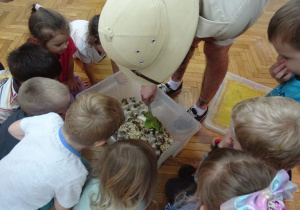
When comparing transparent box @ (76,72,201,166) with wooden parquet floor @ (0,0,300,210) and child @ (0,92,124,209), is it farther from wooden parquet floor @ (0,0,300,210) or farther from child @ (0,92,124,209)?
child @ (0,92,124,209)

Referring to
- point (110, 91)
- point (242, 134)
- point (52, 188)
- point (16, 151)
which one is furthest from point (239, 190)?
point (110, 91)

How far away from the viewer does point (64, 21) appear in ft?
3.73

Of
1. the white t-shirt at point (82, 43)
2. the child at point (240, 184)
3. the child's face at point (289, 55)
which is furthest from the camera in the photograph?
the white t-shirt at point (82, 43)

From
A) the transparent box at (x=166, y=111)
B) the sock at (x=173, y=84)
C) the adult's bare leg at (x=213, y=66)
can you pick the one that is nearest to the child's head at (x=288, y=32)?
the adult's bare leg at (x=213, y=66)

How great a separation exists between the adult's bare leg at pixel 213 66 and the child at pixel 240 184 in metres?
0.53

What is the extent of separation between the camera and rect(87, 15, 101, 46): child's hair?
115 centimetres

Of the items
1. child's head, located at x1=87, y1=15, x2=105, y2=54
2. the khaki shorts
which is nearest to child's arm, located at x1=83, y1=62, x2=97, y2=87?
child's head, located at x1=87, y1=15, x2=105, y2=54

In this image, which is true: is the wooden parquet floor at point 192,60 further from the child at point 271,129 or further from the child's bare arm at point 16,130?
the child at point 271,129

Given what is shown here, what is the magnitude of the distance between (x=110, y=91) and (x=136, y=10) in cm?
73

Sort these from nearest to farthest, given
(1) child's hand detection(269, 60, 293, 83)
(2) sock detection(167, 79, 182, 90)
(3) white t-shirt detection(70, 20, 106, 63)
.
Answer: (1) child's hand detection(269, 60, 293, 83)
(3) white t-shirt detection(70, 20, 106, 63)
(2) sock detection(167, 79, 182, 90)

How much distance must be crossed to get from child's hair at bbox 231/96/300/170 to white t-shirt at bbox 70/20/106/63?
96 centimetres

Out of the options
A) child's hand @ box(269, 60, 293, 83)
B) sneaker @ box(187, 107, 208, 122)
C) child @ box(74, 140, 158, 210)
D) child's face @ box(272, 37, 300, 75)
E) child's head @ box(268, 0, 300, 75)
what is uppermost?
child's head @ box(268, 0, 300, 75)

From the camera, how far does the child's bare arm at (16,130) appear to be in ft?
2.92

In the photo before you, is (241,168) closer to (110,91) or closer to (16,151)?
(16,151)
